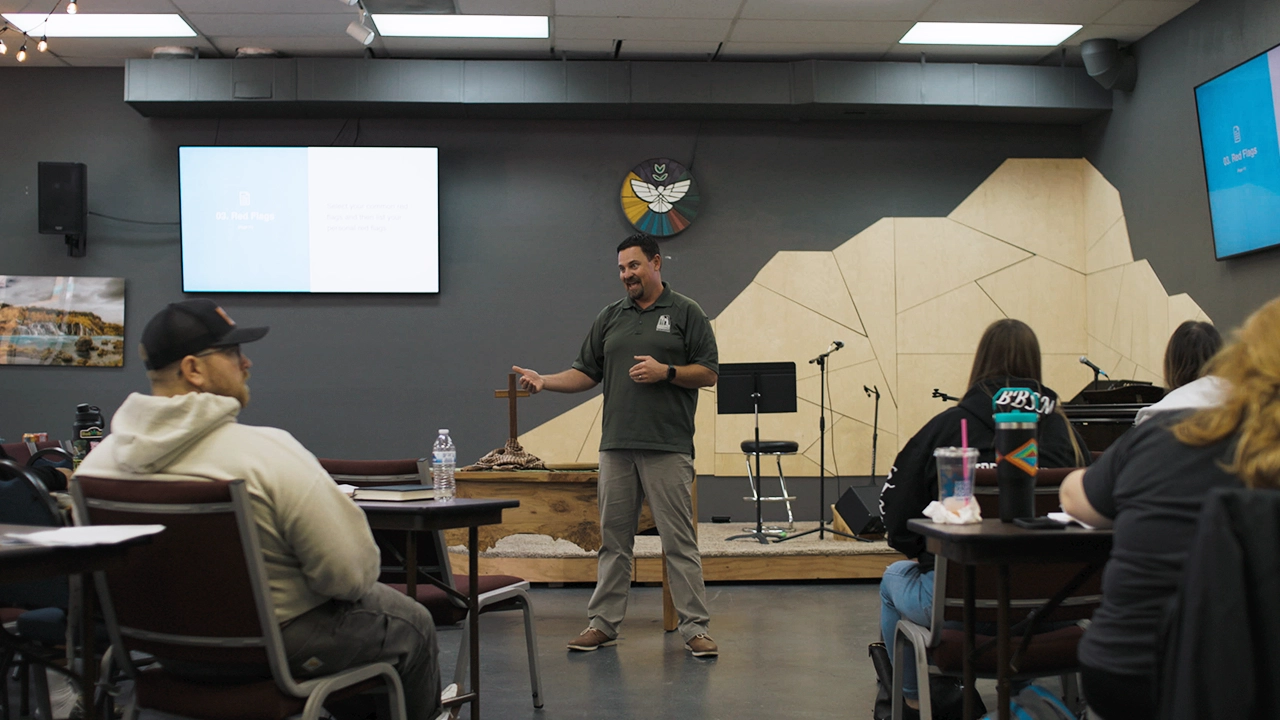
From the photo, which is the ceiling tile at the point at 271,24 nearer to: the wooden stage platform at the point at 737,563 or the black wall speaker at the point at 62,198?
the black wall speaker at the point at 62,198

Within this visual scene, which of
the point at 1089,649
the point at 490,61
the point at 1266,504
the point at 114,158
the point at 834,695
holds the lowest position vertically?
the point at 834,695

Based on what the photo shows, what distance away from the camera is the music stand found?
5898mm

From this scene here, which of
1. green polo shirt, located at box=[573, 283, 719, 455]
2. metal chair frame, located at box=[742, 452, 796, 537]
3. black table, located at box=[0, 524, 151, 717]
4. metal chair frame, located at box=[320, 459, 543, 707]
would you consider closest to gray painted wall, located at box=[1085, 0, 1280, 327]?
metal chair frame, located at box=[742, 452, 796, 537]

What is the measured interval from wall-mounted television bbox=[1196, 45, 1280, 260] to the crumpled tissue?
171 inches

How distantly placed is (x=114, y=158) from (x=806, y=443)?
5403 mm

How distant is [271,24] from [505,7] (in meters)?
1.54

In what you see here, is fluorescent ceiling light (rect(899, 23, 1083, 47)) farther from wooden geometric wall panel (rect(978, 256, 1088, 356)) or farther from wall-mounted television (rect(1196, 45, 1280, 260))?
wooden geometric wall panel (rect(978, 256, 1088, 356))

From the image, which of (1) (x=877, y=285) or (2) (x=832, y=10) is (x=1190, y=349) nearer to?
(2) (x=832, y=10)

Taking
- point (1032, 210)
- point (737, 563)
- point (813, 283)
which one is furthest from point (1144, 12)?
point (737, 563)

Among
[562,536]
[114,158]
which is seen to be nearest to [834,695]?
[562,536]

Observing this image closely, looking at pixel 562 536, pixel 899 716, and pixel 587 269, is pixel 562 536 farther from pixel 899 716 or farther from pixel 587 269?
pixel 587 269

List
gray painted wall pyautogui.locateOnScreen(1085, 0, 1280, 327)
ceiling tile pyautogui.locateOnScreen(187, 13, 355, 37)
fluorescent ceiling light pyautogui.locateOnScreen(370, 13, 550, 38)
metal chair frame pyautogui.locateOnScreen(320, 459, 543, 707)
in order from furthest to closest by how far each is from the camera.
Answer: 1. fluorescent ceiling light pyautogui.locateOnScreen(370, 13, 550, 38)
2. ceiling tile pyautogui.locateOnScreen(187, 13, 355, 37)
3. gray painted wall pyautogui.locateOnScreen(1085, 0, 1280, 327)
4. metal chair frame pyautogui.locateOnScreen(320, 459, 543, 707)

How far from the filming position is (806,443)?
A: 7168 millimetres

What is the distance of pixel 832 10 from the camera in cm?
617
